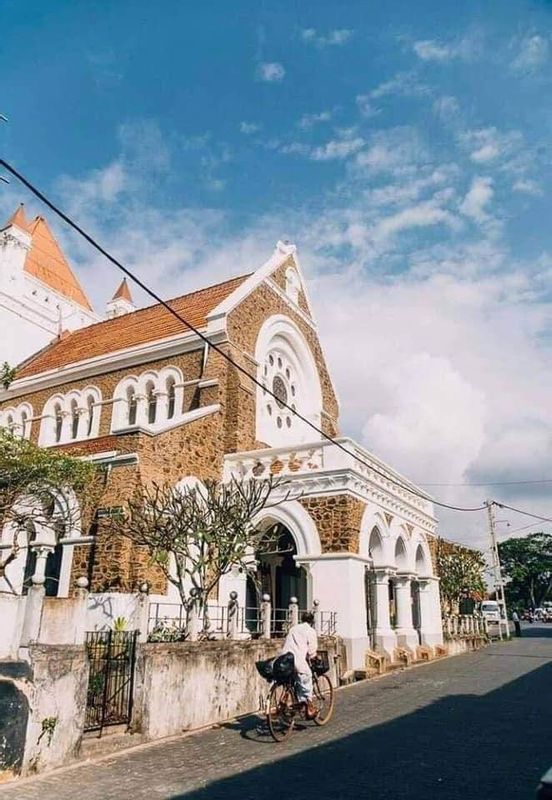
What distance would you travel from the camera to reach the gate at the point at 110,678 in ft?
27.8

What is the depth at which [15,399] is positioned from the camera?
26.2 metres

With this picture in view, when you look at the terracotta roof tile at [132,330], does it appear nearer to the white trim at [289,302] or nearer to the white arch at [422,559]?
the white trim at [289,302]

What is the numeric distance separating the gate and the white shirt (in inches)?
88.7

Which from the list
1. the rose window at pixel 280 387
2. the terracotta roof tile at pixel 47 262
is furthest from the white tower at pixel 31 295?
the rose window at pixel 280 387

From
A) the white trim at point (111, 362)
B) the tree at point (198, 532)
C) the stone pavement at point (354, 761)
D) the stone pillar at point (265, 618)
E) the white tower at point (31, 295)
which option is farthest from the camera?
the white tower at point (31, 295)

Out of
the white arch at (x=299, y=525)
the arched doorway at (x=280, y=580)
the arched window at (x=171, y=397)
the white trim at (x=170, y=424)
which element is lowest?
the arched doorway at (x=280, y=580)

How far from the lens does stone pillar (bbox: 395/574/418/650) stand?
61.5 ft

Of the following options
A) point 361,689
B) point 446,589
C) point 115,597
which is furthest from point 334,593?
point 446,589

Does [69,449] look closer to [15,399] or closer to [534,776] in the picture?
[15,399]

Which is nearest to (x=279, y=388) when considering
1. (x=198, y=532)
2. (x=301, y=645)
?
(x=198, y=532)

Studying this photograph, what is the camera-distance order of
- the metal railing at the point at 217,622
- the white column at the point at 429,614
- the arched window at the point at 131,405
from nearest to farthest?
the metal railing at the point at 217,622 → the white column at the point at 429,614 → the arched window at the point at 131,405

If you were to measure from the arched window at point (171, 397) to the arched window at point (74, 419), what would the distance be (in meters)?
4.65

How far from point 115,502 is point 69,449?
359 centimetres

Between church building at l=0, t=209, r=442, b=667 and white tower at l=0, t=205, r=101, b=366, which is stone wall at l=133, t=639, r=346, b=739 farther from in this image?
white tower at l=0, t=205, r=101, b=366
